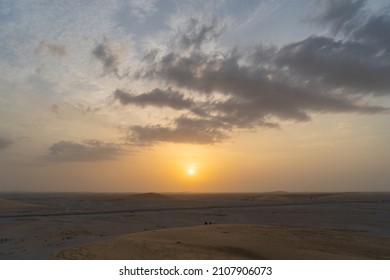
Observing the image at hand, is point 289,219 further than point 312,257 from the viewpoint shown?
Yes

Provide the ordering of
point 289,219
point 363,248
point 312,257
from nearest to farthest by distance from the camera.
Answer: point 312,257
point 363,248
point 289,219

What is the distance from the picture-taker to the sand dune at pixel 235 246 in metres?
18.0

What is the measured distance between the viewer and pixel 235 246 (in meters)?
20.1

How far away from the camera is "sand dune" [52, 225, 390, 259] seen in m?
18.0

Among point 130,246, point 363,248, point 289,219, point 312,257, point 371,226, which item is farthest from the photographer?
point 289,219
